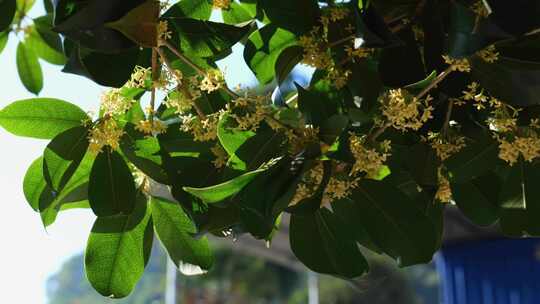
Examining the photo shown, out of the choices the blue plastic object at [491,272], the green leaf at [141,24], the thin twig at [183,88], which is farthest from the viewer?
the blue plastic object at [491,272]

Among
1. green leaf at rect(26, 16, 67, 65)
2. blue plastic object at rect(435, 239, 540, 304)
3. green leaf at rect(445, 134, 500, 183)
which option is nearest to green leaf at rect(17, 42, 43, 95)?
green leaf at rect(26, 16, 67, 65)

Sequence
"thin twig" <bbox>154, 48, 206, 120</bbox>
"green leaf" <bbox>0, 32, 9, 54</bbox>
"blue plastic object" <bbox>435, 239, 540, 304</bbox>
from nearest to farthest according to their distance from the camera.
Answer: "thin twig" <bbox>154, 48, 206, 120</bbox>
"green leaf" <bbox>0, 32, 9, 54</bbox>
"blue plastic object" <bbox>435, 239, 540, 304</bbox>

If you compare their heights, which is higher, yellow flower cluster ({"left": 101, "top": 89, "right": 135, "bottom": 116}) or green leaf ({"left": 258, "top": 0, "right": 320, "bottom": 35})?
green leaf ({"left": 258, "top": 0, "right": 320, "bottom": 35})

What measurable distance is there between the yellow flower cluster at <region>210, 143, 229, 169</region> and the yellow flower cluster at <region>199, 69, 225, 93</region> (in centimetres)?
4

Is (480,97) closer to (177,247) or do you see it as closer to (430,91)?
(430,91)

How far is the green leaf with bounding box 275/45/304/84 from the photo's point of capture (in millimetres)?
596

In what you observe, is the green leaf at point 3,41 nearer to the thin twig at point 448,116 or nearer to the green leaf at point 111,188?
the green leaf at point 111,188

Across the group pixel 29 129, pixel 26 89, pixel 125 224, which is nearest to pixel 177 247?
pixel 125 224

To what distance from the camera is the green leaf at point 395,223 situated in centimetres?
55

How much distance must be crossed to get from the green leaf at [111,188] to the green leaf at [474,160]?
23cm

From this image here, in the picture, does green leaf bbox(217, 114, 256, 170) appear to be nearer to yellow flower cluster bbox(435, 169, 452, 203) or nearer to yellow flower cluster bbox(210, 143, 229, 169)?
yellow flower cluster bbox(210, 143, 229, 169)

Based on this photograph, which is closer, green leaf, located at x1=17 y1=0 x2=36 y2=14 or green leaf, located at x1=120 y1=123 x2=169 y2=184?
green leaf, located at x1=120 y1=123 x2=169 y2=184

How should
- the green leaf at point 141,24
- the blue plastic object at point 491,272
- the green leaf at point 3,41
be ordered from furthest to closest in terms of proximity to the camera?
1. the blue plastic object at point 491,272
2. the green leaf at point 3,41
3. the green leaf at point 141,24

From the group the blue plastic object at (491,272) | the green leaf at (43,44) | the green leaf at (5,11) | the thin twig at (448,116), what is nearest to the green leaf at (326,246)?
the thin twig at (448,116)
